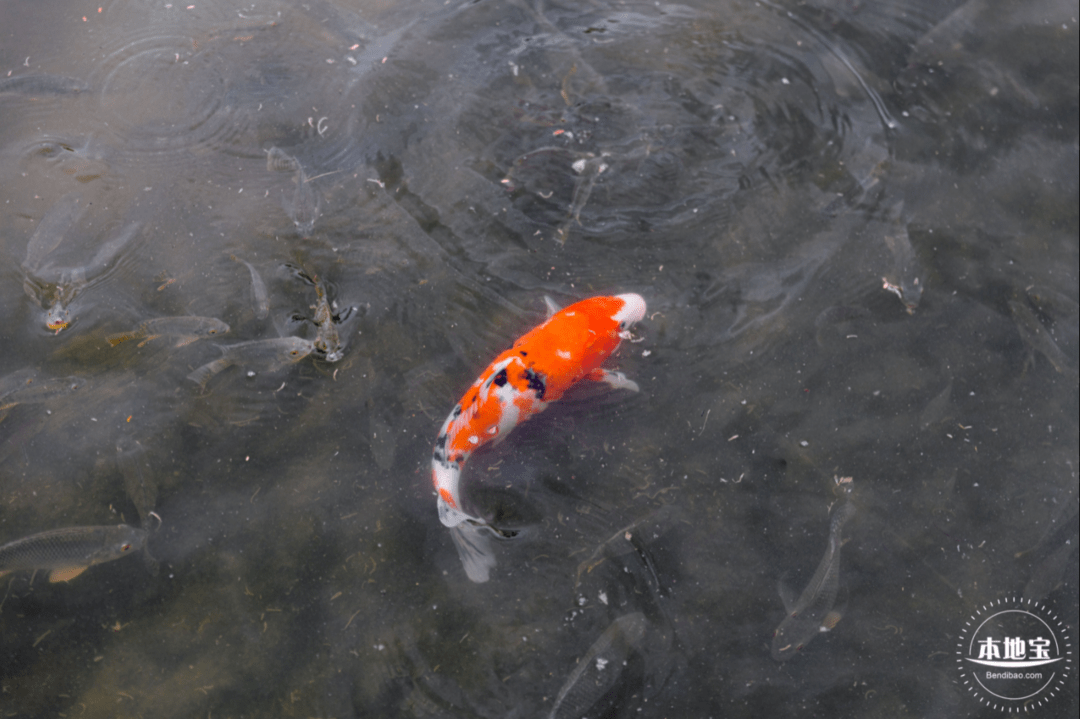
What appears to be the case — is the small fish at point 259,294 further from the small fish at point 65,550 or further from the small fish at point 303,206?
the small fish at point 65,550

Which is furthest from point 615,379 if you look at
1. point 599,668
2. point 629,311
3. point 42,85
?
point 42,85

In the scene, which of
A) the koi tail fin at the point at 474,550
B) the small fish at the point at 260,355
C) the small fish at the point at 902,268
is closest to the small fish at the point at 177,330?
the small fish at the point at 260,355

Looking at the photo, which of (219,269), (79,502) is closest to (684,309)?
(219,269)

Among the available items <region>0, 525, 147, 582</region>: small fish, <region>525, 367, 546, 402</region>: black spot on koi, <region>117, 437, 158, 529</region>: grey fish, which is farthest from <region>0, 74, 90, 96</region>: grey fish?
<region>525, 367, 546, 402</region>: black spot on koi

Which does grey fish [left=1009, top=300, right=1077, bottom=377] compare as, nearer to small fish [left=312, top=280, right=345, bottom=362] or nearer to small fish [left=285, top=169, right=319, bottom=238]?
small fish [left=312, top=280, right=345, bottom=362]

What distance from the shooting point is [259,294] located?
365 cm

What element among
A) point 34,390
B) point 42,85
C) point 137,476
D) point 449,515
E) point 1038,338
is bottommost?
point 449,515

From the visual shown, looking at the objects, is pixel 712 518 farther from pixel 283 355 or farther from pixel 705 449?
pixel 283 355

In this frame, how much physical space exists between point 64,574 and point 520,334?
9.22 feet

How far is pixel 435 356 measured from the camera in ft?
12.0

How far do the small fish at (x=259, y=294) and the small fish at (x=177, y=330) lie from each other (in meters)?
0.21

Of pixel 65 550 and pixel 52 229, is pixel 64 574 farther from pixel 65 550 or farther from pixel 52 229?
pixel 52 229

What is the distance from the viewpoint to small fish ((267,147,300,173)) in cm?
385

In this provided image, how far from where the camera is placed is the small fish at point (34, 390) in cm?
349
